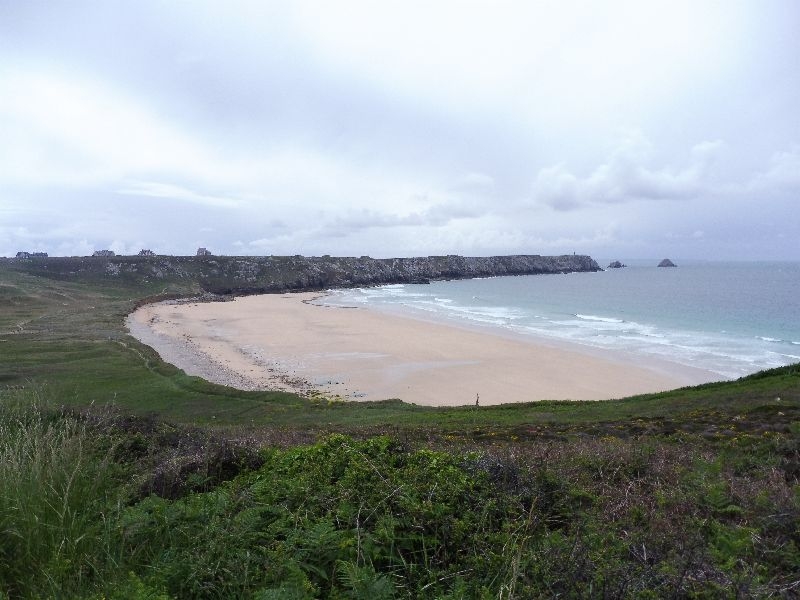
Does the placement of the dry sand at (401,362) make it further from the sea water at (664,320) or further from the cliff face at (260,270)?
the cliff face at (260,270)

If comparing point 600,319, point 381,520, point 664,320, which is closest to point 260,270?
point 600,319

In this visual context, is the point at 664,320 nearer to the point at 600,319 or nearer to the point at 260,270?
the point at 600,319

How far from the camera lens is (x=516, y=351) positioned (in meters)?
35.9

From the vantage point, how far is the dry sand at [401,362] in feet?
87.5

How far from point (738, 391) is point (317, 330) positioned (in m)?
37.5

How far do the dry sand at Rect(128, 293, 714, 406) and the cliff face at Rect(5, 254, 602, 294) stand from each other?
52166mm

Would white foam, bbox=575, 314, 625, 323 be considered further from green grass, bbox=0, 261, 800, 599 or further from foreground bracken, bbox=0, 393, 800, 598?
foreground bracken, bbox=0, 393, 800, 598

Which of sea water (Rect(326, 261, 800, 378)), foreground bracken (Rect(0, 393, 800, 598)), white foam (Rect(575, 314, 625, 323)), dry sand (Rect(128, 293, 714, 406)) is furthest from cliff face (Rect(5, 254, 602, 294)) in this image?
foreground bracken (Rect(0, 393, 800, 598))

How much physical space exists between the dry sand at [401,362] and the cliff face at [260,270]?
5217 centimetres

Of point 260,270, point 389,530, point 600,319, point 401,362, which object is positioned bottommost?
point 401,362

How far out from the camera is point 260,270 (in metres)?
114

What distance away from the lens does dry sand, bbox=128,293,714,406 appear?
26.7 m

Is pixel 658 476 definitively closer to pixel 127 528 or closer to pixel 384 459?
pixel 384 459

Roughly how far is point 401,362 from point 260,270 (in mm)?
87938
